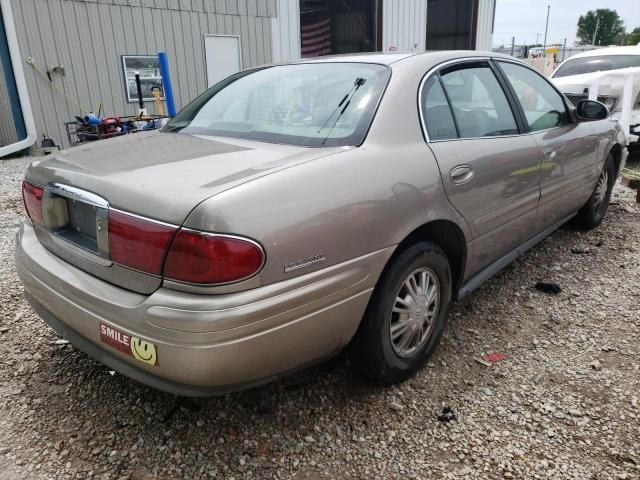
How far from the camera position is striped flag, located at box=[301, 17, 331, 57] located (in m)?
22.3

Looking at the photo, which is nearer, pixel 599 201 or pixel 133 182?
pixel 133 182

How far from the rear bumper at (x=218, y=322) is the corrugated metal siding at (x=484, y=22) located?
18135 millimetres

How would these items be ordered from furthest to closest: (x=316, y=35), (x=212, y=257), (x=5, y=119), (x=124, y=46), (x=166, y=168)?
(x=316, y=35) → (x=124, y=46) → (x=5, y=119) → (x=166, y=168) → (x=212, y=257)

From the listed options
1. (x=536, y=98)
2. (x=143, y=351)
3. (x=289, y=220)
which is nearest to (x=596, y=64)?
(x=536, y=98)

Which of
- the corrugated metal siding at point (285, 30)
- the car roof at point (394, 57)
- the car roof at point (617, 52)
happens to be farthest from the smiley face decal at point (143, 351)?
the corrugated metal siding at point (285, 30)

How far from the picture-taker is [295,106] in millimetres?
2652

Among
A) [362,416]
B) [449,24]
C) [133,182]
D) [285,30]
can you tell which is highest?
[449,24]

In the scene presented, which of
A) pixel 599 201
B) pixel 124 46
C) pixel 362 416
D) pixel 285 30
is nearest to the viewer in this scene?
pixel 362 416

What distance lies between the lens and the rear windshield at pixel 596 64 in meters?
8.57

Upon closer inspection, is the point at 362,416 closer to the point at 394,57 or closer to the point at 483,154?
the point at 483,154

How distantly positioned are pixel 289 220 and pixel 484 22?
62.1ft

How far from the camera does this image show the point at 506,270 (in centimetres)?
404

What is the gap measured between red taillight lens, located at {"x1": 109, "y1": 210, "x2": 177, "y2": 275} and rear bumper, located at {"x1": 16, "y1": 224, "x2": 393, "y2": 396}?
11 centimetres

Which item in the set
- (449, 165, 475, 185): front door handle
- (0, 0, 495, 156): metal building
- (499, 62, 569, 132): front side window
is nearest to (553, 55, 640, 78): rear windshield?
(0, 0, 495, 156): metal building
